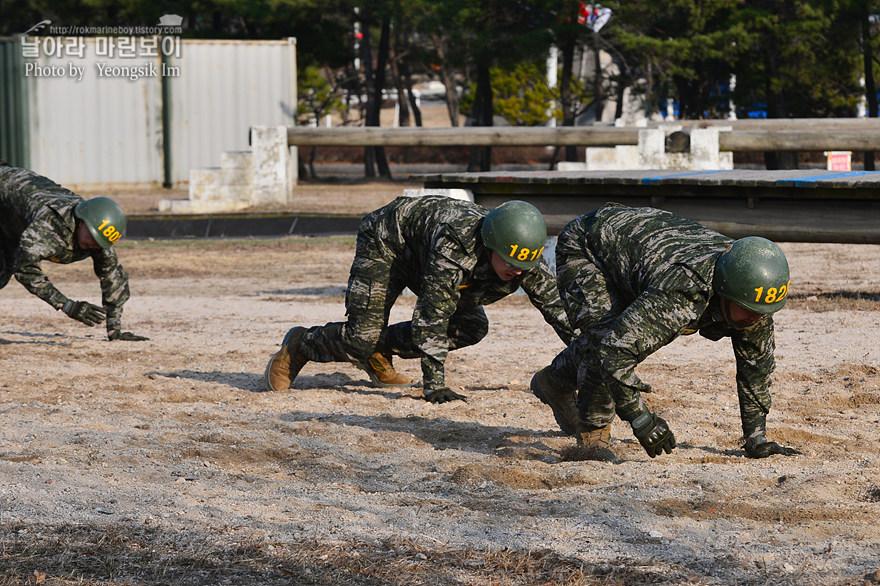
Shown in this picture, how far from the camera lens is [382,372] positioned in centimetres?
831

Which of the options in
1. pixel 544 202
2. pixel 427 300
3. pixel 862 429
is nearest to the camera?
pixel 862 429

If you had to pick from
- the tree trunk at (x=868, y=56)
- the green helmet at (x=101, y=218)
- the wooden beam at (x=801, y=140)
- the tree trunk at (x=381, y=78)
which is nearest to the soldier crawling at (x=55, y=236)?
the green helmet at (x=101, y=218)

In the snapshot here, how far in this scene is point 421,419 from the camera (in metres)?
7.24

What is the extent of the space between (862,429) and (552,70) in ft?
165

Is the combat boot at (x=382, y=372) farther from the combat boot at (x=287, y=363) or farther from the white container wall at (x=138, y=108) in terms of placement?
the white container wall at (x=138, y=108)

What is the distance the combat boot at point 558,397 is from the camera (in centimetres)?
646

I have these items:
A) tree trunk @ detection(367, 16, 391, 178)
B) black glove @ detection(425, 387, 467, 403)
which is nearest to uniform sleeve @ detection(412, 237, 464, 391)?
black glove @ detection(425, 387, 467, 403)

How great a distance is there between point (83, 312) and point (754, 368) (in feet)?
19.5

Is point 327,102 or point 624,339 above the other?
point 327,102

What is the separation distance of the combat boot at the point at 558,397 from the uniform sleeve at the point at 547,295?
63 centimetres

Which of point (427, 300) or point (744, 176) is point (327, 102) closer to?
point (744, 176)

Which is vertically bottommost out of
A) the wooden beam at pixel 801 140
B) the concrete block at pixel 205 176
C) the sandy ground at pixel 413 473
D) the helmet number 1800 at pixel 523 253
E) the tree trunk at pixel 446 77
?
the sandy ground at pixel 413 473

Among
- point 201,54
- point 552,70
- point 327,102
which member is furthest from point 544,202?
point 552,70

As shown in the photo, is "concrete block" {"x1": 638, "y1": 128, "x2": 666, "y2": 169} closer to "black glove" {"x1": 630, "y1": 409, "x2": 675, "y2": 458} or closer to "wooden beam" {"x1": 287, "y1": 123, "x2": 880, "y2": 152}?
"wooden beam" {"x1": 287, "y1": 123, "x2": 880, "y2": 152}
